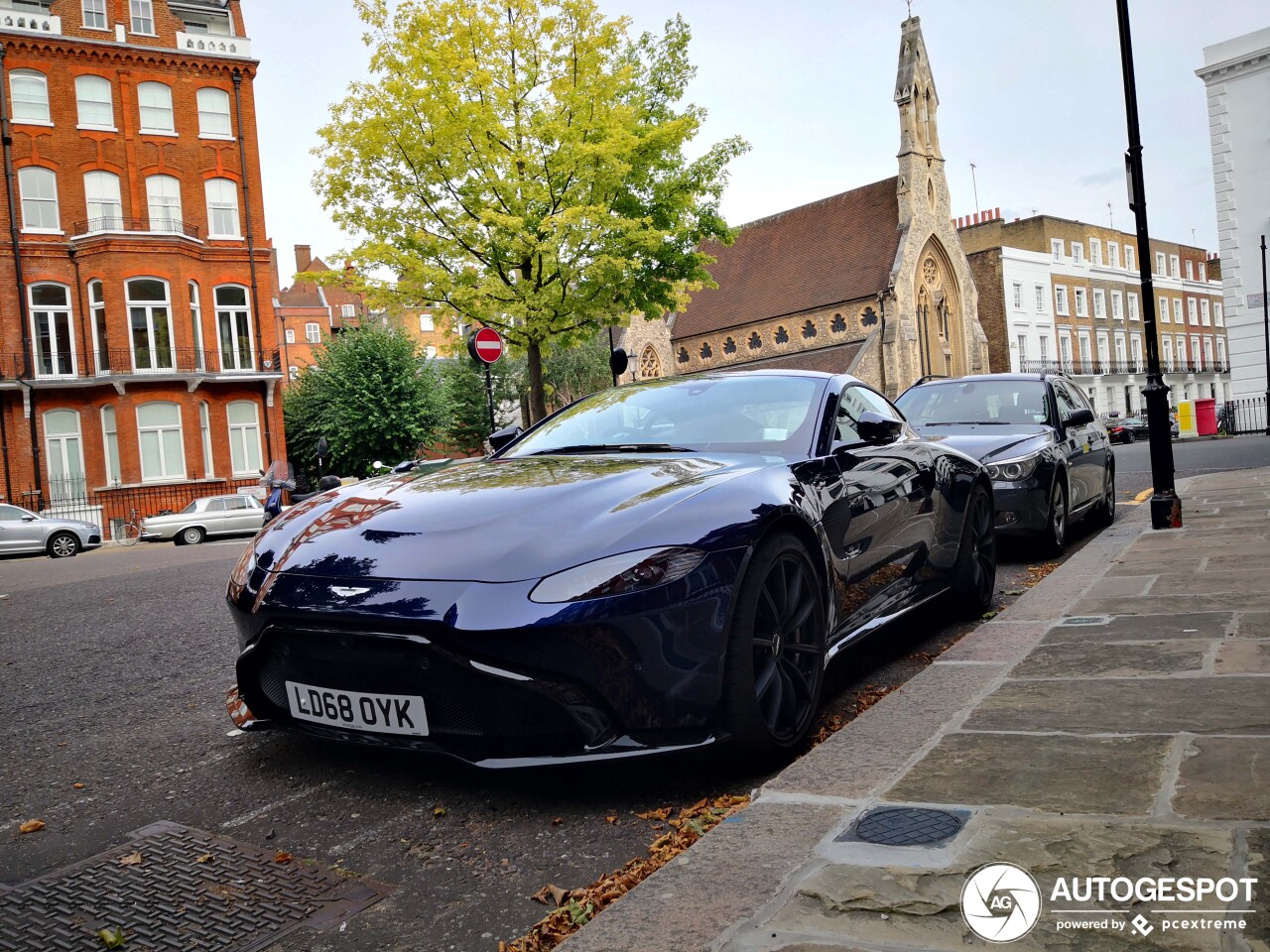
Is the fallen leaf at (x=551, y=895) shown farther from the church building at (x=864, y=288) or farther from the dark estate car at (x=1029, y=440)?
the church building at (x=864, y=288)

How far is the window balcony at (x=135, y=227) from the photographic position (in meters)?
30.2

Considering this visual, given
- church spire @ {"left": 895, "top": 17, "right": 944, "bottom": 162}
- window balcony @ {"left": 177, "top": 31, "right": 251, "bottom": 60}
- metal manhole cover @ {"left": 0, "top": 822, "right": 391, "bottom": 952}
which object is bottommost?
metal manhole cover @ {"left": 0, "top": 822, "right": 391, "bottom": 952}

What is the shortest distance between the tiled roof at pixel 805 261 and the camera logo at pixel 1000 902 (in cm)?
5016

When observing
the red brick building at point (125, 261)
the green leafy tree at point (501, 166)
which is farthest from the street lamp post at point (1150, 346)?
the red brick building at point (125, 261)

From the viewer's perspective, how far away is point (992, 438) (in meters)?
8.00

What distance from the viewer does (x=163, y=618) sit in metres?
7.34

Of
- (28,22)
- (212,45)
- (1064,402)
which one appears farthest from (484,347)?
(28,22)

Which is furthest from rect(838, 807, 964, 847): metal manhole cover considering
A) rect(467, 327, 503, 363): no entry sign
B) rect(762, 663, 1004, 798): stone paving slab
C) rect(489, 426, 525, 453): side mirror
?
rect(467, 327, 503, 363): no entry sign

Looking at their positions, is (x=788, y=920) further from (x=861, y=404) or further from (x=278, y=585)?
(x=861, y=404)

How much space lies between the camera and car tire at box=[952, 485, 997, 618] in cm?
543

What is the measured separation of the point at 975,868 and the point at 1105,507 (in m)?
8.84

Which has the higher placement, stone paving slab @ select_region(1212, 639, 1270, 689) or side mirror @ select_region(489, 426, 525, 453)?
side mirror @ select_region(489, 426, 525, 453)

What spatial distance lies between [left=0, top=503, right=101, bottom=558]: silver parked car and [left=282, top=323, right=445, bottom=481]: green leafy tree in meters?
13.9

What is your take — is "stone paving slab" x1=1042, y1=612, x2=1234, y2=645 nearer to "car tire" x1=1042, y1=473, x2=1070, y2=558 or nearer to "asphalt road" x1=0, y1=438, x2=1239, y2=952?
"asphalt road" x1=0, y1=438, x2=1239, y2=952
